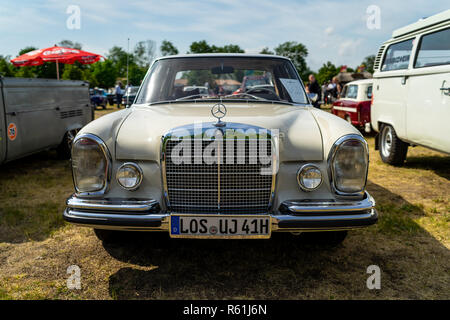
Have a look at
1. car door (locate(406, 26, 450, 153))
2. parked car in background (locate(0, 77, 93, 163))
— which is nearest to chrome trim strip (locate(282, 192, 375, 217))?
car door (locate(406, 26, 450, 153))

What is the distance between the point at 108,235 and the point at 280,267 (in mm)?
1499

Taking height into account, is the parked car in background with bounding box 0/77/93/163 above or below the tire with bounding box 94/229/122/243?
above

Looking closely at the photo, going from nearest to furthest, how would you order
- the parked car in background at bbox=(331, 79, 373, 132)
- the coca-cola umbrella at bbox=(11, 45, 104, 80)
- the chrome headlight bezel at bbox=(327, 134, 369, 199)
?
the chrome headlight bezel at bbox=(327, 134, 369, 199), the parked car in background at bbox=(331, 79, 373, 132), the coca-cola umbrella at bbox=(11, 45, 104, 80)

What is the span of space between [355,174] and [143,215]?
1489 millimetres

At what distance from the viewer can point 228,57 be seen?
12.6 ft

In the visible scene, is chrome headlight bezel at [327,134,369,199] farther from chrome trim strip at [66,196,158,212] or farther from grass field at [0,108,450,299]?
chrome trim strip at [66,196,158,212]

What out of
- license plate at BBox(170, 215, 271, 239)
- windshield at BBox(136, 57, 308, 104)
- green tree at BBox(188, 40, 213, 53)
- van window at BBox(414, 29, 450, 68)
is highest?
green tree at BBox(188, 40, 213, 53)

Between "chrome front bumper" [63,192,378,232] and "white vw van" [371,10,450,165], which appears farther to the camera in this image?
"white vw van" [371,10,450,165]

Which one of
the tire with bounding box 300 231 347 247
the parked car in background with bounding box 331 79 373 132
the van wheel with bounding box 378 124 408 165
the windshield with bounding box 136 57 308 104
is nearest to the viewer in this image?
the tire with bounding box 300 231 347 247

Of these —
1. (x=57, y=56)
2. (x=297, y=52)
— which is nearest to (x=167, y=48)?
(x=297, y=52)

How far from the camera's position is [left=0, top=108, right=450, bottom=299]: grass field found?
2525mm

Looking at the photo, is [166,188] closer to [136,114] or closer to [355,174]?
[136,114]

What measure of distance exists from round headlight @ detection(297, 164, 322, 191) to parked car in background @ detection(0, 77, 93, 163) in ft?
14.1

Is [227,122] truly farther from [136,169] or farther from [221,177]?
[136,169]
